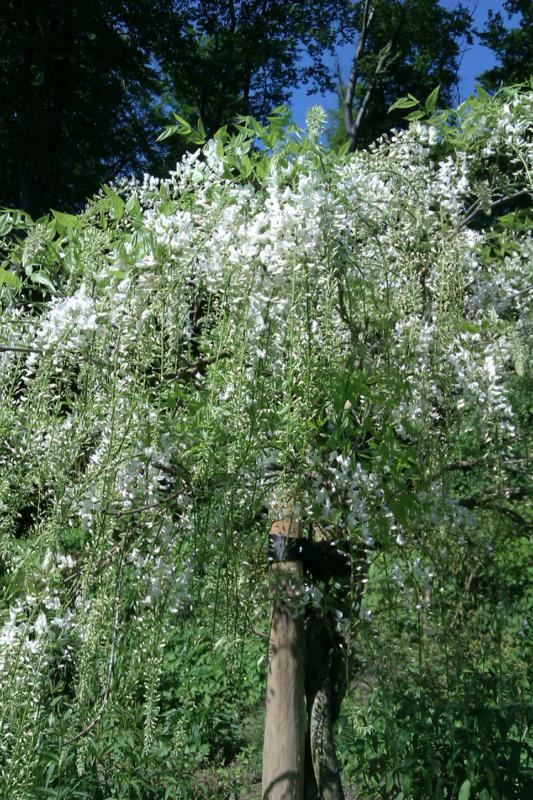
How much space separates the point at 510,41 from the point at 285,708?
13246mm

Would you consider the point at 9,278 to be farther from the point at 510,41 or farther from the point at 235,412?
the point at 510,41

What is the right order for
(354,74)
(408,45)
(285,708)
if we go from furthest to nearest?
(408,45), (354,74), (285,708)

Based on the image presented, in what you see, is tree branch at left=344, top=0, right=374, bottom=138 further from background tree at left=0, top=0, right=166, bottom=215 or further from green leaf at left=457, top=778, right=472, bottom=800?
green leaf at left=457, top=778, right=472, bottom=800

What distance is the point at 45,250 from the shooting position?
7.18ft

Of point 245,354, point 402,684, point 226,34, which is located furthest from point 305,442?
point 226,34

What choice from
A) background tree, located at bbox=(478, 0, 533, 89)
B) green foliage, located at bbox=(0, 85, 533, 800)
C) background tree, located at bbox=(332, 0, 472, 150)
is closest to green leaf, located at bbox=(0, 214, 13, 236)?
green foliage, located at bbox=(0, 85, 533, 800)

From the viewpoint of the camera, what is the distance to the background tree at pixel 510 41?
41.9 ft

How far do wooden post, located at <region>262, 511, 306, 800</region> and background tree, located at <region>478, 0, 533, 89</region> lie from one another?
1239 cm

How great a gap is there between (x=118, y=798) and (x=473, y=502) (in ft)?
6.07

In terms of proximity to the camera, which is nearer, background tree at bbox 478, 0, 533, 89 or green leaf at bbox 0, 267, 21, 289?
green leaf at bbox 0, 267, 21, 289

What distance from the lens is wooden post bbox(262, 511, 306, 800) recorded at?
2.19 meters

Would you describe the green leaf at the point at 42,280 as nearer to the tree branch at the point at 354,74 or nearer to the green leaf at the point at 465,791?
the green leaf at the point at 465,791

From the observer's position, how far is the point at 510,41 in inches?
510

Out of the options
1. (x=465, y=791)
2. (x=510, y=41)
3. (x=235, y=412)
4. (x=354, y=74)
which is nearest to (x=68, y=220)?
(x=235, y=412)
